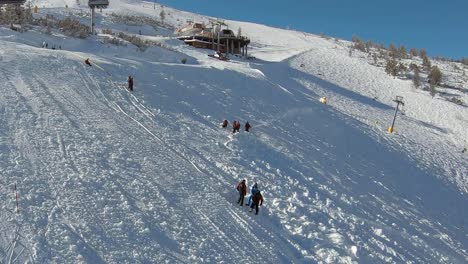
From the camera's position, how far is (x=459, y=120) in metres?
44.8

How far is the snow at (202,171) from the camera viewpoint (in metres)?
13.3

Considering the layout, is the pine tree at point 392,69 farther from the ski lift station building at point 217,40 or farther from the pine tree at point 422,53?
the ski lift station building at point 217,40

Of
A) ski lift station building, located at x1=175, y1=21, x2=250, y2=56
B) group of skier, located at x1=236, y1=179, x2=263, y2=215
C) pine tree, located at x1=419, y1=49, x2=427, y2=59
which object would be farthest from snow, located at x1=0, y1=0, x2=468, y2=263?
pine tree, located at x1=419, y1=49, x2=427, y2=59

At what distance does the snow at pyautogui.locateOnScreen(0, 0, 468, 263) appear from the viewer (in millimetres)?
13320

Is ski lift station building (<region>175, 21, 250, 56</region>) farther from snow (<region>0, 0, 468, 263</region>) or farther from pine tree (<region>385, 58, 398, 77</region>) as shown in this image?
snow (<region>0, 0, 468, 263</region>)

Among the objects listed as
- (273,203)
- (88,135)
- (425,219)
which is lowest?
(425,219)

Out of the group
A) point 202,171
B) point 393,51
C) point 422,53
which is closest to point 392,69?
point 393,51

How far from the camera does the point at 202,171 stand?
18.9 m

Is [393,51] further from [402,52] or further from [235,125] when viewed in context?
[235,125]

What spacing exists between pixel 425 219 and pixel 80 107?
1862 centimetres

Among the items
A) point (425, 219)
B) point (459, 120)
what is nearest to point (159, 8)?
point (459, 120)

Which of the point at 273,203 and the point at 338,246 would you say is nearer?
the point at 338,246

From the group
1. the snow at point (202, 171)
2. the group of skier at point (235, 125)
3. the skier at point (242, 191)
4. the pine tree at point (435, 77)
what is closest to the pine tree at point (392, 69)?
the pine tree at point (435, 77)

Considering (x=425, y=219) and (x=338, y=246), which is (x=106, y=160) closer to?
(x=338, y=246)
